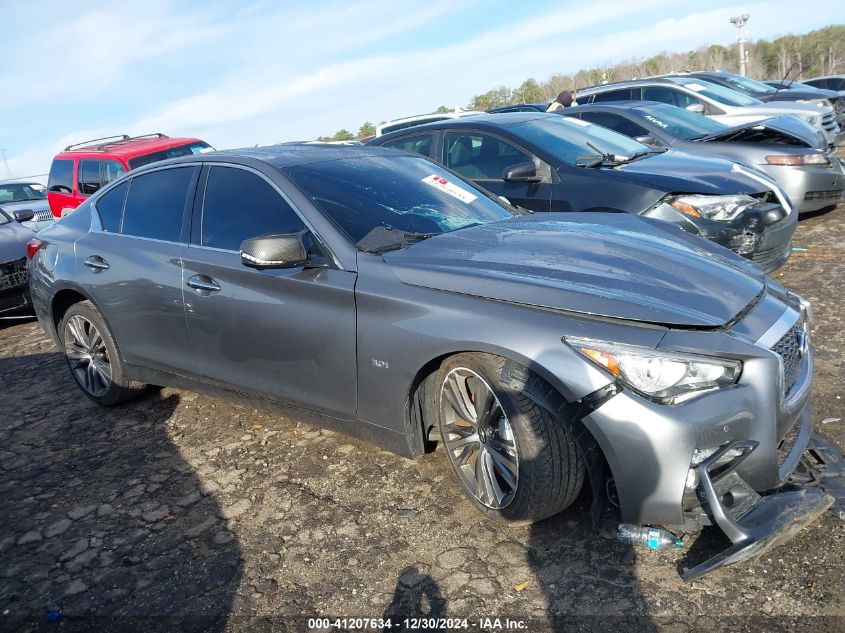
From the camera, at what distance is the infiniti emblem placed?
2.88m

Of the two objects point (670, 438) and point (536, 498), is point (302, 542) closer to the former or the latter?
point (536, 498)

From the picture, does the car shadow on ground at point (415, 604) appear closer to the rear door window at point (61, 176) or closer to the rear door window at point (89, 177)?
the rear door window at point (89, 177)

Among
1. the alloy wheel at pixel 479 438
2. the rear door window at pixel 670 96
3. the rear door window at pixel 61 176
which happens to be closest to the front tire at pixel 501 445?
the alloy wheel at pixel 479 438

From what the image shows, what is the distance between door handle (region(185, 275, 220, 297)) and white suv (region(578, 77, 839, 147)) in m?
9.29

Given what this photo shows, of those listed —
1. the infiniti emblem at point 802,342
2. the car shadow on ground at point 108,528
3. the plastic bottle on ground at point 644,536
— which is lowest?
the car shadow on ground at point 108,528

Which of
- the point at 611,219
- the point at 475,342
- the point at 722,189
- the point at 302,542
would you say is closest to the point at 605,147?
the point at 722,189

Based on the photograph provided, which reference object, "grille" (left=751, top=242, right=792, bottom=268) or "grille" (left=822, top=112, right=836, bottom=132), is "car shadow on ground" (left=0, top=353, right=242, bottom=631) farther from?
"grille" (left=822, top=112, right=836, bottom=132)

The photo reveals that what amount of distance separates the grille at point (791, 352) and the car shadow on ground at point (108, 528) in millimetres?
2228

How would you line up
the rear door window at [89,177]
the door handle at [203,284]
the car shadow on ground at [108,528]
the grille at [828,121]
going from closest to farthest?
the car shadow on ground at [108,528]
the door handle at [203,284]
the rear door window at [89,177]
the grille at [828,121]

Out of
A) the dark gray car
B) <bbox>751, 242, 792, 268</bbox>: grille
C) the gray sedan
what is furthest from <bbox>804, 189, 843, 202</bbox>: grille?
the dark gray car

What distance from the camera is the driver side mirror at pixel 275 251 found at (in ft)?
10.6

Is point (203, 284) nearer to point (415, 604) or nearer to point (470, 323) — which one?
point (470, 323)

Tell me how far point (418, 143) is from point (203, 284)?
142 inches

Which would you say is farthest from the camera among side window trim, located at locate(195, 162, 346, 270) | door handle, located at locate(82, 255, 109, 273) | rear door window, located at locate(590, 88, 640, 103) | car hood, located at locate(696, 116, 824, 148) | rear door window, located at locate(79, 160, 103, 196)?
rear door window, located at locate(590, 88, 640, 103)
